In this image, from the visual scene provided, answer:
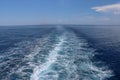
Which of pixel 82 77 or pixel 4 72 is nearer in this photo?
pixel 82 77

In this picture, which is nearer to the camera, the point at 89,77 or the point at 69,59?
the point at 89,77

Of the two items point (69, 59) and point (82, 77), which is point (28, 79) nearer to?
point (82, 77)

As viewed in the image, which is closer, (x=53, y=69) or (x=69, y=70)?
(x=69, y=70)

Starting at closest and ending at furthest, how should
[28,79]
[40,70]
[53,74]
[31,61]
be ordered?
[28,79], [53,74], [40,70], [31,61]

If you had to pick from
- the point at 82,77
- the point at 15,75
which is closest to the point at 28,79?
the point at 15,75

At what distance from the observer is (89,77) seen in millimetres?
10719

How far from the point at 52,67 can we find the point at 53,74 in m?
1.74

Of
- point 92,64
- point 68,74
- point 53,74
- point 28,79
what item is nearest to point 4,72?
point 28,79

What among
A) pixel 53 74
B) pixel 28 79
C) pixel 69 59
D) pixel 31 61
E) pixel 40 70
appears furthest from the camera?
pixel 69 59

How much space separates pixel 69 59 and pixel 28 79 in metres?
5.96

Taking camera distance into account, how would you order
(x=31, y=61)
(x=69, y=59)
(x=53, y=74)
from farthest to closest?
(x=69, y=59), (x=31, y=61), (x=53, y=74)

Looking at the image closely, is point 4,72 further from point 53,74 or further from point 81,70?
point 81,70

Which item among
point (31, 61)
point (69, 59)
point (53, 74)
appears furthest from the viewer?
point (69, 59)

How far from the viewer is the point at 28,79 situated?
1019 cm
